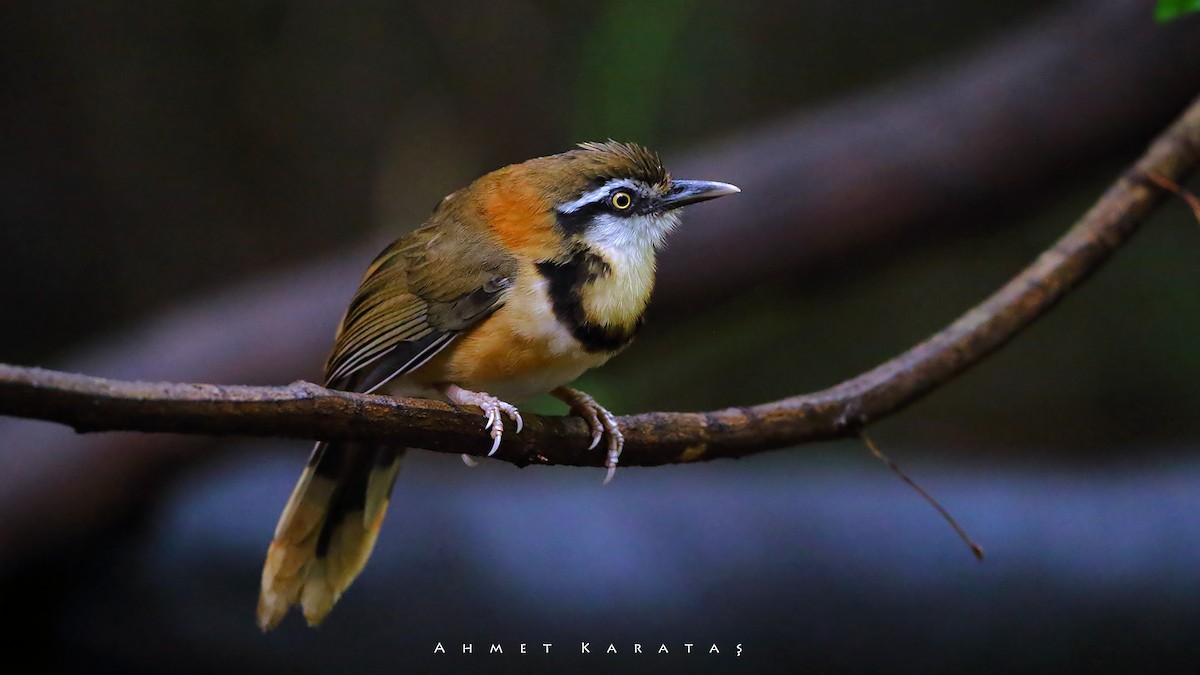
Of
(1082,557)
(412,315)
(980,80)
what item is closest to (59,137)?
(412,315)

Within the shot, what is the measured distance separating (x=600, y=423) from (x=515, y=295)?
0.35 m

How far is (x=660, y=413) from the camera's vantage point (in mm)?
2516

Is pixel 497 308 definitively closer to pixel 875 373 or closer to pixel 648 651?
pixel 875 373

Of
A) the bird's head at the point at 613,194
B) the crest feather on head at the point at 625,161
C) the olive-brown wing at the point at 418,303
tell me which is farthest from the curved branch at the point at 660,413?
the crest feather on head at the point at 625,161

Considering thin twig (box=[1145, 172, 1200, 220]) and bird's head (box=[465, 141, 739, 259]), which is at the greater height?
bird's head (box=[465, 141, 739, 259])

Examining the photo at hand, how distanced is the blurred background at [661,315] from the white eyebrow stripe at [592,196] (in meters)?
0.93

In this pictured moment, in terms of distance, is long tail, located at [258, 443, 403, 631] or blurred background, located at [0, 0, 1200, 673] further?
blurred background, located at [0, 0, 1200, 673]

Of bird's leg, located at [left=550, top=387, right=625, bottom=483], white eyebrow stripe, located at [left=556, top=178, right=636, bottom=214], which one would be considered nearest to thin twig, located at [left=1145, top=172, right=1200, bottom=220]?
white eyebrow stripe, located at [left=556, top=178, right=636, bottom=214]

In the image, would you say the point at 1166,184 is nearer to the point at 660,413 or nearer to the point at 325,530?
the point at 660,413

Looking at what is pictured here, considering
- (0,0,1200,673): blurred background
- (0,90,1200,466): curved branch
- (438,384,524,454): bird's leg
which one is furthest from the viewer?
(0,0,1200,673): blurred background

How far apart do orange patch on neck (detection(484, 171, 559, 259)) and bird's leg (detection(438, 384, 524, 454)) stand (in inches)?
13.5

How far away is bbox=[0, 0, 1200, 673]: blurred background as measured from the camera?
12.6 ft

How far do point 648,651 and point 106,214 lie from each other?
134 inches

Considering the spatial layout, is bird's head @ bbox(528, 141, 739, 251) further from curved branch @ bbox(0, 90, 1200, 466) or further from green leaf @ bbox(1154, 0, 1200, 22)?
green leaf @ bbox(1154, 0, 1200, 22)
